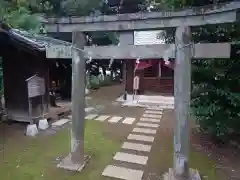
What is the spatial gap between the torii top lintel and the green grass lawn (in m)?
2.96

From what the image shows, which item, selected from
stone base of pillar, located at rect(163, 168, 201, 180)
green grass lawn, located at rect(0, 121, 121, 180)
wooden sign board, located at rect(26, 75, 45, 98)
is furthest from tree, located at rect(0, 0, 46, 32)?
stone base of pillar, located at rect(163, 168, 201, 180)

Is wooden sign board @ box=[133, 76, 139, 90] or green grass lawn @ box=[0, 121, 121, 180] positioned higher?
wooden sign board @ box=[133, 76, 139, 90]

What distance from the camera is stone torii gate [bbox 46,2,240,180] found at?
385 centimetres

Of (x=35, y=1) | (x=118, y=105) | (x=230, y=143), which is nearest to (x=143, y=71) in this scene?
(x=118, y=105)

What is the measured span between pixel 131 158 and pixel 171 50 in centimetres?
268

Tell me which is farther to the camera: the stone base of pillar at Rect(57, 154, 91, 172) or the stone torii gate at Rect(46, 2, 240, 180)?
the stone base of pillar at Rect(57, 154, 91, 172)

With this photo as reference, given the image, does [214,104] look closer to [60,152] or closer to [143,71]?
[60,152]

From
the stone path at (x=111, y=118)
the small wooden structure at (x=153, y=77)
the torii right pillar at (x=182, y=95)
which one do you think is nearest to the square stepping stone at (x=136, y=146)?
the torii right pillar at (x=182, y=95)

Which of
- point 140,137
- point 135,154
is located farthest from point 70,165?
point 140,137

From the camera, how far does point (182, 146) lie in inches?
160

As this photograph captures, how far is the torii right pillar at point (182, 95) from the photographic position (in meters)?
4.00

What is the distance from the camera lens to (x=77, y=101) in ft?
15.5

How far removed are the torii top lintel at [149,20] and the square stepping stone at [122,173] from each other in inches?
115

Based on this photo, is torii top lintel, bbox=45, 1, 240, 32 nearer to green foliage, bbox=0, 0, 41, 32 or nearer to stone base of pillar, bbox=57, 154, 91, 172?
stone base of pillar, bbox=57, 154, 91, 172
